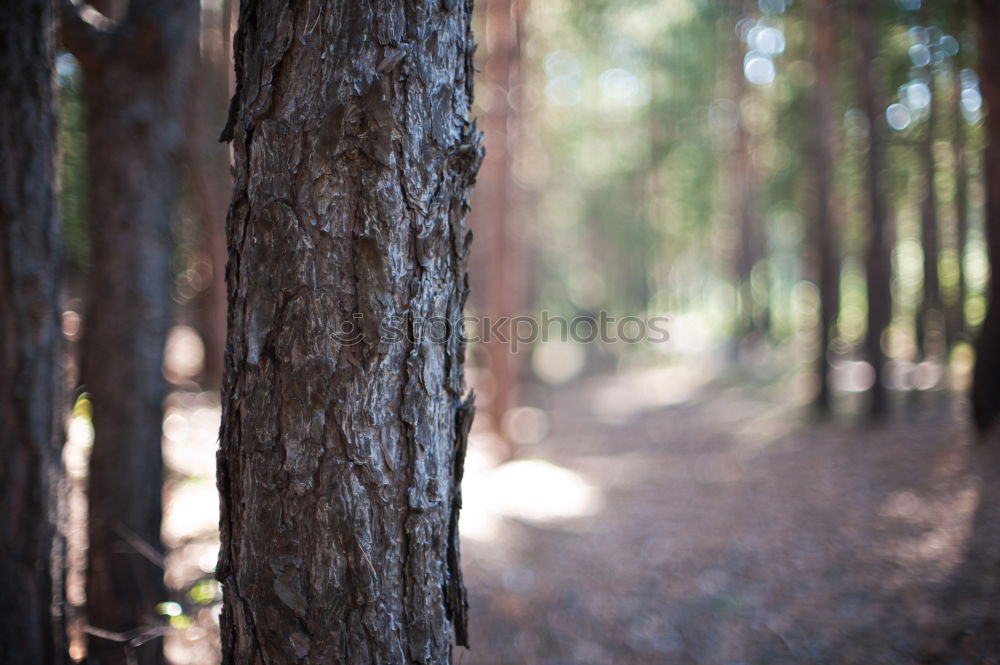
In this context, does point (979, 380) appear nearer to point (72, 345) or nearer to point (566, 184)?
point (72, 345)

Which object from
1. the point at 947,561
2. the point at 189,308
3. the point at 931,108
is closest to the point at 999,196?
the point at 947,561

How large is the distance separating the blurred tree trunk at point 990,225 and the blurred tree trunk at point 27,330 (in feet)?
25.9

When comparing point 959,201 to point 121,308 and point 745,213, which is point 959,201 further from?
point 121,308

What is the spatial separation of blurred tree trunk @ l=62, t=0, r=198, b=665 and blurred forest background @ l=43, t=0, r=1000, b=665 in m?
0.14

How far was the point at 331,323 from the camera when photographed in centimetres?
161

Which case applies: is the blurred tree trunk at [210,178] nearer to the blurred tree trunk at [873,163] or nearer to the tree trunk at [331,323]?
the tree trunk at [331,323]

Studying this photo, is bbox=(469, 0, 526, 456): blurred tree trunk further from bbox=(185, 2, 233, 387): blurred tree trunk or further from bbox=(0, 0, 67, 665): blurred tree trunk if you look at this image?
bbox=(0, 0, 67, 665): blurred tree trunk

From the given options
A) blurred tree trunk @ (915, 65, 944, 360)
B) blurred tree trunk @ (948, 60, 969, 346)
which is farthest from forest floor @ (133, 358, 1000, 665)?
blurred tree trunk @ (948, 60, 969, 346)

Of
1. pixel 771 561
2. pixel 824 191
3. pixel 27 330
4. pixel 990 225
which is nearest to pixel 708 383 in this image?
pixel 824 191

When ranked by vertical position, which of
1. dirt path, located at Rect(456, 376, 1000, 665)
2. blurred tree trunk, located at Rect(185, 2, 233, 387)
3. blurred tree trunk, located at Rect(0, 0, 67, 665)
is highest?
blurred tree trunk, located at Rect(185, 2, 233, 387)

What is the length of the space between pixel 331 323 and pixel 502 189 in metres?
8.29

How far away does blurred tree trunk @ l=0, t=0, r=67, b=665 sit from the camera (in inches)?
99.0

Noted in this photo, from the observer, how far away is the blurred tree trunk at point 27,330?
2514 millimetres

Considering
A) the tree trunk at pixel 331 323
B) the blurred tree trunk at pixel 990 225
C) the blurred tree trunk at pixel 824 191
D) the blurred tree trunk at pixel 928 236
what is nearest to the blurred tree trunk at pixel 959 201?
the blurred tree trunk at pixel 928 236
